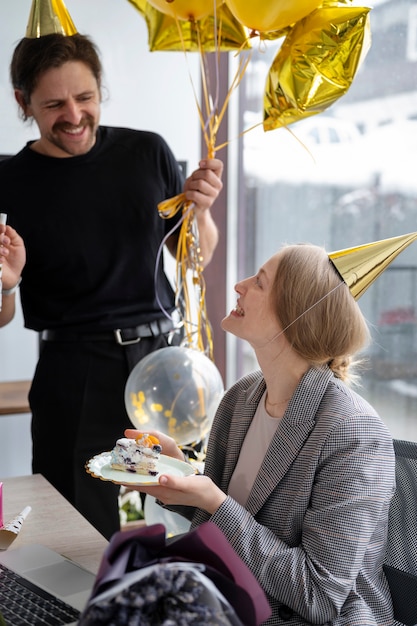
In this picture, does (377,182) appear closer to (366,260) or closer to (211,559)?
(366,260)

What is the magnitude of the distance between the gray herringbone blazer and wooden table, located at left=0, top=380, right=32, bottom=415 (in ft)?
5.67

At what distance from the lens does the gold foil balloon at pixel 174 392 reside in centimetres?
201

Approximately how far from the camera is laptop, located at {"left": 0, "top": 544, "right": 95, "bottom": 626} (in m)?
1.21

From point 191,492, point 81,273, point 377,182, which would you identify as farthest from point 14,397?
point 191,492

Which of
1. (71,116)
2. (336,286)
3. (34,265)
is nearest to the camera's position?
(336,286)

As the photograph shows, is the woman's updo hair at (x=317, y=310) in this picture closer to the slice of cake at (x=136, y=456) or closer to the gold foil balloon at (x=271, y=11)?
the slice of cake at (x=136, y=456)

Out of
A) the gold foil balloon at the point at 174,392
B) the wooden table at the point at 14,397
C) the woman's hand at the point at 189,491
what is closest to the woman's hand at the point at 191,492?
the woman's hand at the point at 189,491

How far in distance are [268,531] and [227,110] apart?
2.69 m

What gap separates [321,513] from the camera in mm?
1335

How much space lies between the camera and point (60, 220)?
2.34m

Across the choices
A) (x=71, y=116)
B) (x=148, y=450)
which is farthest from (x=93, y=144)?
(x=148, y=450)

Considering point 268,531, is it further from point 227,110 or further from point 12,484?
point 227,110

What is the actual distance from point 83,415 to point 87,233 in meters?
0.54

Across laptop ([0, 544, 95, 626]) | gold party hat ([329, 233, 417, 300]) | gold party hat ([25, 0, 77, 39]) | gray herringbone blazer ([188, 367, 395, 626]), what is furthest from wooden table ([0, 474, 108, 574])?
gold party hat ([25, 0, 77, 39])
